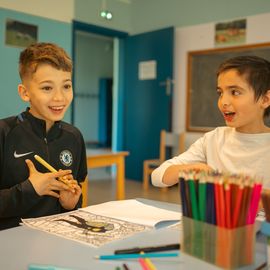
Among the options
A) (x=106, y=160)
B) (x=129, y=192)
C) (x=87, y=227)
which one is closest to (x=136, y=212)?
(x=87, y=227)

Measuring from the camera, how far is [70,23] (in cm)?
437

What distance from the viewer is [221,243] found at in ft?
1.81

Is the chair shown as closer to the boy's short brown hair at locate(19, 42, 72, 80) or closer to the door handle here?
the door handle

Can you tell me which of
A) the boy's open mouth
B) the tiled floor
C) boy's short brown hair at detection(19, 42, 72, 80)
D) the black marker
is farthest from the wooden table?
the black marker

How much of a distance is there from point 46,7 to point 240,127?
3472 mm

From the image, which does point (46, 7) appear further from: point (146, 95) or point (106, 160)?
point (106, 160)

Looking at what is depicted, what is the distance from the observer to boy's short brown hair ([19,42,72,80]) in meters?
1.17

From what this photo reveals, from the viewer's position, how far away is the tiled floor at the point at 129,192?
378cm

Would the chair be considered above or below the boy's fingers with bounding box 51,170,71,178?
below

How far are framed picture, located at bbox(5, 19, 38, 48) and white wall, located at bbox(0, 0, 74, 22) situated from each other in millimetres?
157

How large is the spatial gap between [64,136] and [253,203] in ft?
2.80

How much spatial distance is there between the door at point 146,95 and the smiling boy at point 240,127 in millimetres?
3241

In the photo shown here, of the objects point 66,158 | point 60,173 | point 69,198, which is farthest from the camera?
point 66,158

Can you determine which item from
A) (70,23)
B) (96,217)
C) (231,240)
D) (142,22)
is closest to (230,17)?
(142,22)
